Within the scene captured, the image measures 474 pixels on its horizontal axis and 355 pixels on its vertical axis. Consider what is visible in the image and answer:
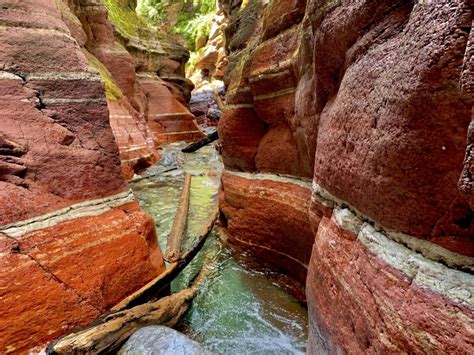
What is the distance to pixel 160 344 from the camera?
1.86 meters

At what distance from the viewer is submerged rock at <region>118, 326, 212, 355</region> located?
1816mm

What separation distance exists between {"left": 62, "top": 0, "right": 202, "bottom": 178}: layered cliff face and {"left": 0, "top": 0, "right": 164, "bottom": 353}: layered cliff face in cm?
485

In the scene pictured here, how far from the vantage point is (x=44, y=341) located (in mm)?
1787

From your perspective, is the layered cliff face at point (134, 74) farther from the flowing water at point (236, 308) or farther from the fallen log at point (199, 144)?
the flowing water at point (236, 308)

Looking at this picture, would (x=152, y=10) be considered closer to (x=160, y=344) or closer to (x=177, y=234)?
(x=177, y=234)

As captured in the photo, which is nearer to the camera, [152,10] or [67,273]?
[67,273]

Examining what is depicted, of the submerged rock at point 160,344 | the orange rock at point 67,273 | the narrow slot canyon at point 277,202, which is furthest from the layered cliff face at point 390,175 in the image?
the orange rock at point 67,273

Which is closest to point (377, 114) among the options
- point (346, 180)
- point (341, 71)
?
point (346, 180)

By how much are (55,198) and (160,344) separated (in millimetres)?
1215

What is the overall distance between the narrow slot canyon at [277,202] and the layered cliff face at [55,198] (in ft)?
0.03

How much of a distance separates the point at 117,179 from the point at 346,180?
1.84 m

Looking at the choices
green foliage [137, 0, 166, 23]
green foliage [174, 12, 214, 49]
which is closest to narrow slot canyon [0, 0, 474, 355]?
green foliage [174, 12, 214, 49]

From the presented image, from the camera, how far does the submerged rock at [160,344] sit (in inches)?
71.5

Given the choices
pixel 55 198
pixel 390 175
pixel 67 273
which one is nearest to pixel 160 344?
pixel 67 273
